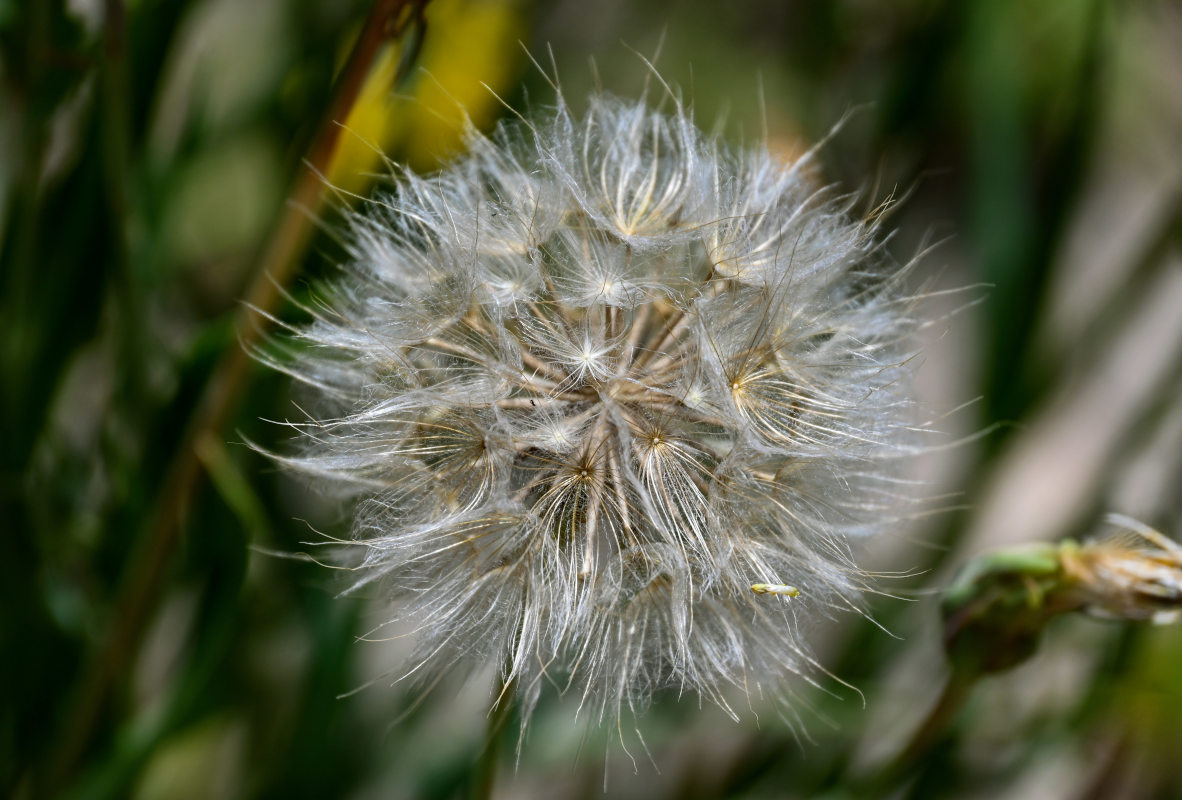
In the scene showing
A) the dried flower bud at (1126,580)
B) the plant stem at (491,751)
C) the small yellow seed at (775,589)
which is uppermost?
the dried flower bud at (1126,580)

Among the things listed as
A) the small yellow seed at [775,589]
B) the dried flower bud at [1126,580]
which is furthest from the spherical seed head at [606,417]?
the dried flower bud at [1126,580]

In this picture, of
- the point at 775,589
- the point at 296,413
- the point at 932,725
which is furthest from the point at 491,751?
the point at 296,413

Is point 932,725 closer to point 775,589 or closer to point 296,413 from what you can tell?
point 775,589

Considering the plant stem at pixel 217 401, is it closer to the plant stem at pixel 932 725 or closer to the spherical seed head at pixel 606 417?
the spherical seed head at pixel 606 417

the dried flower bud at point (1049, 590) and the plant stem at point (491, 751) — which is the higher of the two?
the dried flower bud at point (1049, 590)

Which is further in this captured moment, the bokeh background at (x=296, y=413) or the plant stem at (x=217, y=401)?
the bokeh background at (x=296, y=413)

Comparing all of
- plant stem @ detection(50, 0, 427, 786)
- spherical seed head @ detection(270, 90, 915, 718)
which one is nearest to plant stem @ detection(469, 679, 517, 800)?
spherical seed head @ detection(270, 90, 915, 718)
